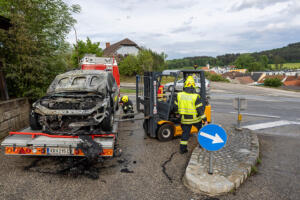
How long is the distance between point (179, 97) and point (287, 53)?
13394 cm

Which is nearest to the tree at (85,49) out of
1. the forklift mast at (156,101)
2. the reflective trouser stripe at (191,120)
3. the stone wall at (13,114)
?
the stone wall at (13,114)

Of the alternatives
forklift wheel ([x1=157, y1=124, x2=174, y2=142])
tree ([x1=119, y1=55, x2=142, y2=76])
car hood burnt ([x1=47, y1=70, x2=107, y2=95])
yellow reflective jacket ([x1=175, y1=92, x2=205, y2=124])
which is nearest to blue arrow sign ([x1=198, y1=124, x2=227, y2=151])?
yellow reflective jacket ([x1=175, y1=92, x2=205, y2=124])

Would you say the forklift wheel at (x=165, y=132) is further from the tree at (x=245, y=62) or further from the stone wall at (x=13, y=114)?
the tree at (x=245, y=62)

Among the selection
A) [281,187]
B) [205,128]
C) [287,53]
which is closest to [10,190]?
[205,128]

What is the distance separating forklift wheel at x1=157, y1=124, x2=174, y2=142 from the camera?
6.11m

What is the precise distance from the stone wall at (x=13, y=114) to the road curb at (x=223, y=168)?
551cm

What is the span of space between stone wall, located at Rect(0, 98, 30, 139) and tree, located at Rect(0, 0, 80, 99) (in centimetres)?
50

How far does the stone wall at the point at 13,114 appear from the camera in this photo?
6080 millimetres

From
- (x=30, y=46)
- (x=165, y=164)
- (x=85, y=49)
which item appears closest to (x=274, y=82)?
(x=85, y=49)

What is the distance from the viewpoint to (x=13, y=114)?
Result: 259 inches

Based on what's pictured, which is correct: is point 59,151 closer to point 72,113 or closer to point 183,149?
point 72,113

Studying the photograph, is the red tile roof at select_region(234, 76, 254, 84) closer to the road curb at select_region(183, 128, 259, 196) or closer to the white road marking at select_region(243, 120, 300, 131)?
the white road marking at select_region(243, 120, 300, 131)

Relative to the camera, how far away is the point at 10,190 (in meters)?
3.57

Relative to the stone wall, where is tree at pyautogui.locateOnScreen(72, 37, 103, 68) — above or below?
above
